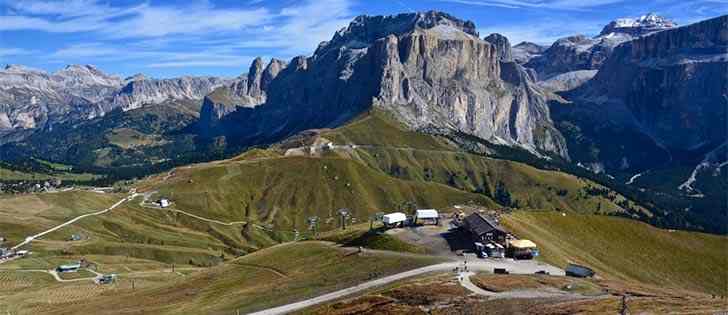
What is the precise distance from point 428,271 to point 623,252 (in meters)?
87.9

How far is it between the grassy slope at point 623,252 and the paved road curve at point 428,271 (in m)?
25.9

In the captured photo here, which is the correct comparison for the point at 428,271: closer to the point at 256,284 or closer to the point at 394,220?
the point at 256,284

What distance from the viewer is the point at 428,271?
4737 inches

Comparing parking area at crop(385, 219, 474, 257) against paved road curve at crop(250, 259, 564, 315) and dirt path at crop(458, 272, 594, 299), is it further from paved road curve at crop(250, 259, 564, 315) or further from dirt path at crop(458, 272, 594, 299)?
dirt path at crop(458, 272, 594, 299)

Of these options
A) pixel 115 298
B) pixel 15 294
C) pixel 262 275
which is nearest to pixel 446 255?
pixel 262 275

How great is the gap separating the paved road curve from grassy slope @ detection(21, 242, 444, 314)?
129 inches

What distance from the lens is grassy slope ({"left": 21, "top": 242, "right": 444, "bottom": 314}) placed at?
391 feet

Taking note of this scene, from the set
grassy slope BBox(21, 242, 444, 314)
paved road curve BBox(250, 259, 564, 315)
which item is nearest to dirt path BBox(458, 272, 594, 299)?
paved road curve BBox(250, 259, 564, 315)

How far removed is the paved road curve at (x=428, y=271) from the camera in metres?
108

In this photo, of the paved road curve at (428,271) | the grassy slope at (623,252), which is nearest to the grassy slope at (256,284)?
the paved road curve at (428,271)

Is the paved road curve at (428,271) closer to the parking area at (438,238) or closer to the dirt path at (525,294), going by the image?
the parking area at (438,238)

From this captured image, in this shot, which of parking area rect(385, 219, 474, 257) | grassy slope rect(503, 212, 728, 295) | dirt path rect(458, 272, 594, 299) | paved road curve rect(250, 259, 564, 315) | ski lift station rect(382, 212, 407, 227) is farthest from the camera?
ski lift station rect(382, 212, 407, 227)

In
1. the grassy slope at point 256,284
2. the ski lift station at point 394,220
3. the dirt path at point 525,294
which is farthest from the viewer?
the ski lift station at point 394,220

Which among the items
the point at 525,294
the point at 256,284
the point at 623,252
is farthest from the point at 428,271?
the point at 623,252
